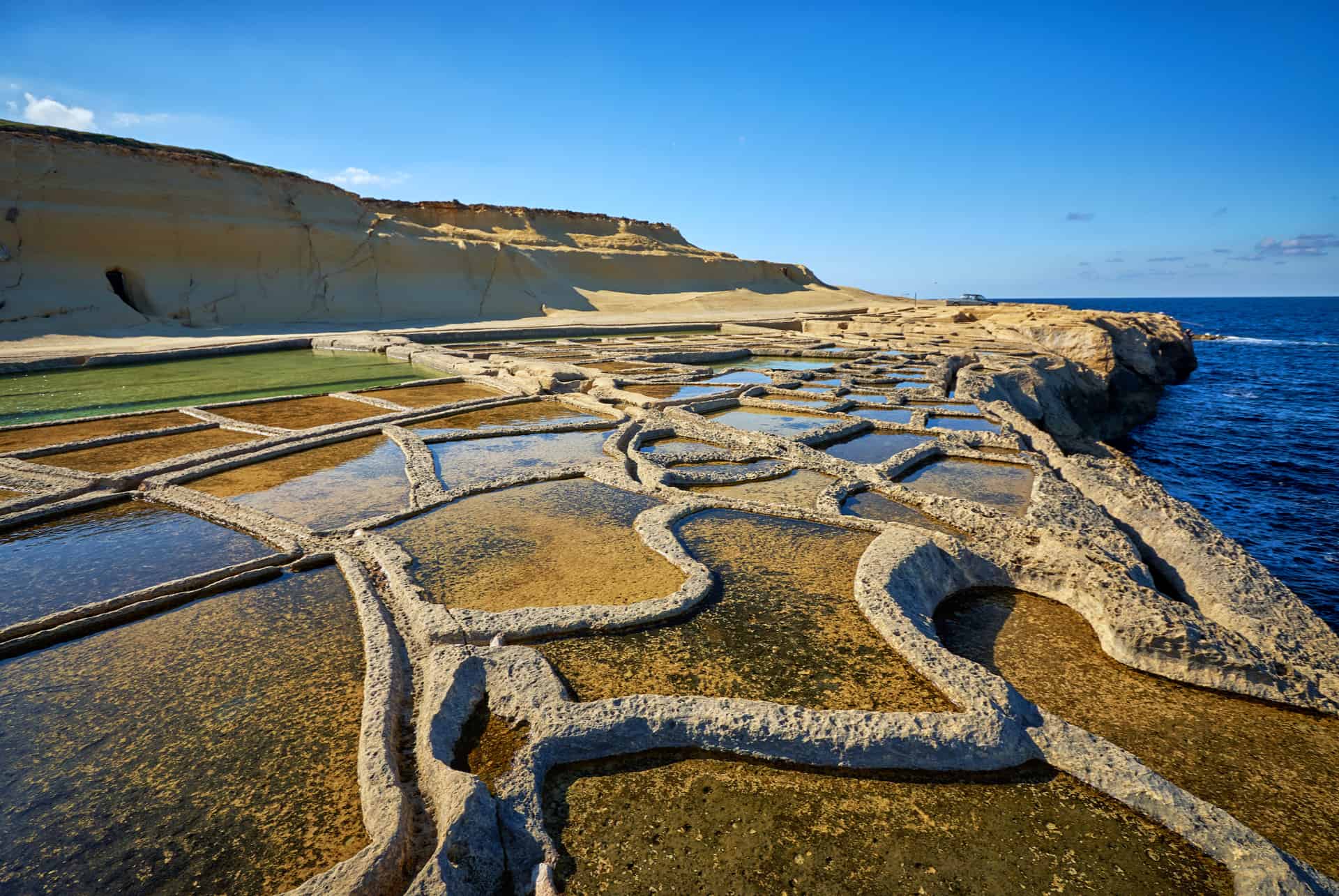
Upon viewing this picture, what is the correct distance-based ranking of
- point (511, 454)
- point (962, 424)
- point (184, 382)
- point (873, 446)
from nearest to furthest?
point (511, 454) < point (873, 446) < point (962, 424) < point (184, 382)

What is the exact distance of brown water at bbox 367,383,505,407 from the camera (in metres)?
8.85

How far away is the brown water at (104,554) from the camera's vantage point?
3471 millimetres

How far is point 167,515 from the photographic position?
462cm

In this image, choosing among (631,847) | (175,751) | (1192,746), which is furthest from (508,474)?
(1192,746)

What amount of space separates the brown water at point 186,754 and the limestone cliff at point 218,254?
56.7 ft

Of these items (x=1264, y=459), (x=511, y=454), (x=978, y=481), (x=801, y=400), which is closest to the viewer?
(x=978, y=481)

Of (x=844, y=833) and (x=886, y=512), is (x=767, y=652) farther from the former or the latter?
(x=886, y=512)

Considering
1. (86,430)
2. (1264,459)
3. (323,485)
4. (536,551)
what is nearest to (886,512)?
(536,551)

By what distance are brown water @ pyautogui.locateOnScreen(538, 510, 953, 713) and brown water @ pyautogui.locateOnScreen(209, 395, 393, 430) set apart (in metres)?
5.54

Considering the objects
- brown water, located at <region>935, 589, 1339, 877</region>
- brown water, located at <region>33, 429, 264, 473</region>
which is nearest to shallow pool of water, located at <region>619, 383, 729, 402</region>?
brown water, located at <region>33, 429, 264, 473</region>

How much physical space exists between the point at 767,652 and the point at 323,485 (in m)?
4.02

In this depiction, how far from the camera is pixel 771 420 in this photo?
7879 millimetres

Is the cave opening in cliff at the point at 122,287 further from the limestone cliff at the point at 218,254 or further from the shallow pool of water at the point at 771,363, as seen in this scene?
A: the shallow pool of water at the point at 771,363

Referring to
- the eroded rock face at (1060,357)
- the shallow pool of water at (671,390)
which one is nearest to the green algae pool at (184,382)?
the shallow pool of water at (671,390)
